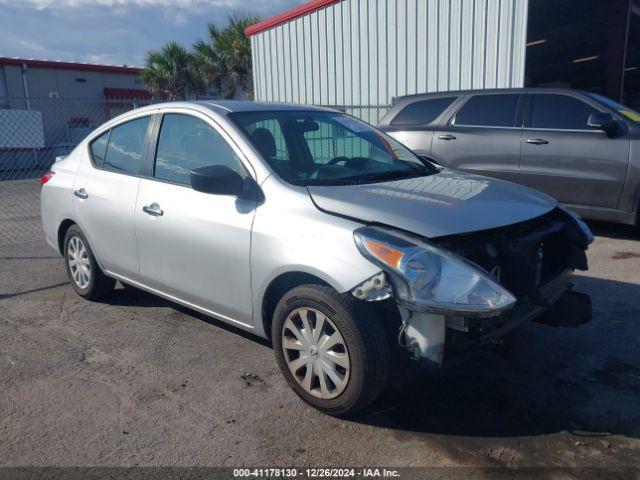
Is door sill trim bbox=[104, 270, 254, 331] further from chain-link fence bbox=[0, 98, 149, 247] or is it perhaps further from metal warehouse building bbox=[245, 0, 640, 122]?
metal warehouse building bbox=[245, 0, 640, 122]

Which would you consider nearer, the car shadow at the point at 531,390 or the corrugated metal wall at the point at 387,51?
the car shadow at the point at 531,390

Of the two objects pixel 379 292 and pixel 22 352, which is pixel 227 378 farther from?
pixel 22 352

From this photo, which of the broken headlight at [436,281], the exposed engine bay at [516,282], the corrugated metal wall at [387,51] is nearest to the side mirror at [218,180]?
the broken headlight at [436,281]

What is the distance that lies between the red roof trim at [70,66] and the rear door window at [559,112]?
20984 mm

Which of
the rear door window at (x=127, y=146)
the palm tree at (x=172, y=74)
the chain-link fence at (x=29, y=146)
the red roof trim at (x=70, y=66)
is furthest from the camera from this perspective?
the palm tree at (x=172, y=74)

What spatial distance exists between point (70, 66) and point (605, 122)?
904 inches

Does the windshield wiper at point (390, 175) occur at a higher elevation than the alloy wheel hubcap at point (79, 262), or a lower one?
higher

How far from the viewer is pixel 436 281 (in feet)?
8.90

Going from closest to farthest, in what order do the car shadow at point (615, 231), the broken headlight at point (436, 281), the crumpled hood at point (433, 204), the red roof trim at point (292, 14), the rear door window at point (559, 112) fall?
1. the broken headlight at point (436, 281)
2. the crumpled hood at point (433, 204)
3. the rear door window at point (559, 112)
4. the car shadow at point (615, 231)
5. the red roof trim at point (292, 14)

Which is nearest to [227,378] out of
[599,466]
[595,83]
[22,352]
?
[22,352]

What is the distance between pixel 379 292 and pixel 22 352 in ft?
9.19

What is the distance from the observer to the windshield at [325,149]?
11.8 feet

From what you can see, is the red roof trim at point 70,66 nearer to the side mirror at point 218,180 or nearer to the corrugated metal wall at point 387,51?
the corrugated metal wall at point 387,51

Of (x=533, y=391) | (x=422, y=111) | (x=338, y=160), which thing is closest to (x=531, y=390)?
(x=533, y=391)
